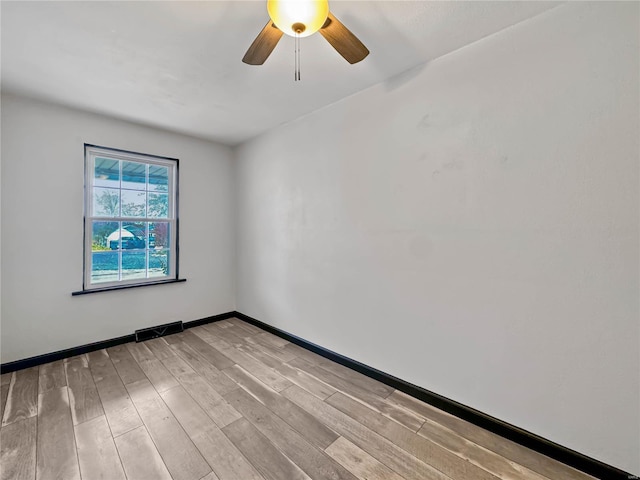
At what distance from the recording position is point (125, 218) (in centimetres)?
319

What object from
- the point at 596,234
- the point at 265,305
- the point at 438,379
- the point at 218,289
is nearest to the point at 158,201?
the point at 218,289

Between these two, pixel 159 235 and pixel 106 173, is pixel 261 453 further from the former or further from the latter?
Result: pixel 106 173

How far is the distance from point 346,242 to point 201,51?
1.89 metres

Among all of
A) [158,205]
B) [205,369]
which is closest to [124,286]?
[158,205]

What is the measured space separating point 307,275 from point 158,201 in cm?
220

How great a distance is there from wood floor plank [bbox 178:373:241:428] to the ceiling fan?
237 centimetres

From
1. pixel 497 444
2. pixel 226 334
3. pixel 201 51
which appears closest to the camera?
pixel 497 444

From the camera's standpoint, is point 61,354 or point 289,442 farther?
point 61,354

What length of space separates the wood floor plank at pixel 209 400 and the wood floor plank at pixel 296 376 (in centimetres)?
57

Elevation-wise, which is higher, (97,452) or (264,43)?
(264,43)

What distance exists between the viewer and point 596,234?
1448 mm

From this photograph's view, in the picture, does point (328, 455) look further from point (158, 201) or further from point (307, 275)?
point (158, 201)

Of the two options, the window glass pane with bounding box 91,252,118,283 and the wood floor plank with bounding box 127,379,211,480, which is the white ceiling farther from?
the wood floor plank with bounding box 127,379,211,480

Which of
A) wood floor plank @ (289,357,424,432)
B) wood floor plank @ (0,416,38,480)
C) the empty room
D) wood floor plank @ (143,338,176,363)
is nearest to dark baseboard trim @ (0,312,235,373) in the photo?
the empty room
